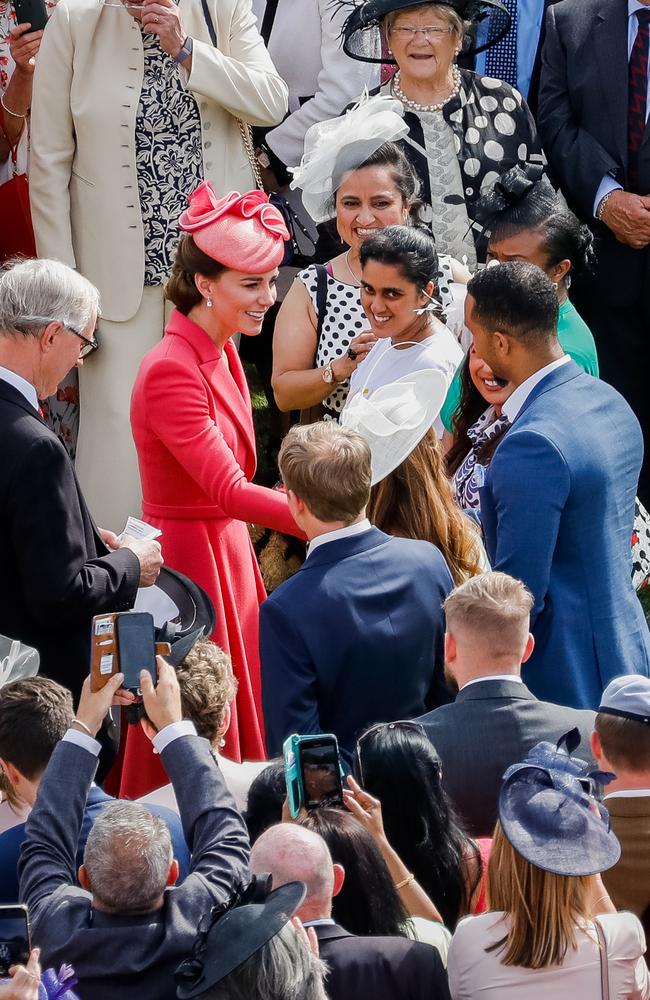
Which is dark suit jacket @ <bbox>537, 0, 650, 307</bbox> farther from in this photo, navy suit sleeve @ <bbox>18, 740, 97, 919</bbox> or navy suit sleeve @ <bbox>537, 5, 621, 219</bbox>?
navy suit sleeve @ <bbox>18, 740, 97, 919</bbox>

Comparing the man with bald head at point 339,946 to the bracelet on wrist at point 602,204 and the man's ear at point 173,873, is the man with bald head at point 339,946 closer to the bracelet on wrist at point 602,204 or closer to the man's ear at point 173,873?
the man's ear at point 173,873

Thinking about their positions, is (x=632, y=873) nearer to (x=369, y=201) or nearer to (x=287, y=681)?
(x=287, y=681)

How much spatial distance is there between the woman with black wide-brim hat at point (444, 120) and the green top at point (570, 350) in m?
0.86

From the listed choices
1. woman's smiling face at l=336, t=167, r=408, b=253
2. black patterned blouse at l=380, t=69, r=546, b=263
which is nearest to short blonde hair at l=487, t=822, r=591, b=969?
woman's smiling face at l=336, t=167, r=408, b=253

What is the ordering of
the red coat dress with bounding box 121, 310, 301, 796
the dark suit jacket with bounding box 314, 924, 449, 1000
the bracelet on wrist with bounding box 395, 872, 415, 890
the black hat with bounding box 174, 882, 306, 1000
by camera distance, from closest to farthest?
the black hat with bounding box 174, 882, 306, 1000
the dark suit jacket with bounding box 314, 924, 449, 1000
the bracelet on wrist with bounding box 395, 872, 415, 890
the red coat dress with bounding box 121, 310, 301, 796

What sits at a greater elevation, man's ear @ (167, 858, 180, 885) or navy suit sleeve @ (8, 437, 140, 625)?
navy suit sleeve @ (8, 437, 140, 625)

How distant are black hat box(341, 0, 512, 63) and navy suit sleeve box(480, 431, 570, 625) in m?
2.71

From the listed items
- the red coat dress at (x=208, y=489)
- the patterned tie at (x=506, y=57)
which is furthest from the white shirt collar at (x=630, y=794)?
the patterned tie at (x=506, y=57)

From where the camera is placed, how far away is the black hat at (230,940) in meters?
2.32

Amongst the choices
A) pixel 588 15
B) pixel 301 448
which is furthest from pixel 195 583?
pixel 588 15

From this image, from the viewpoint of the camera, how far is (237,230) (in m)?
4.57

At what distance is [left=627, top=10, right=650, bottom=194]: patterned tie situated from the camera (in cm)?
614

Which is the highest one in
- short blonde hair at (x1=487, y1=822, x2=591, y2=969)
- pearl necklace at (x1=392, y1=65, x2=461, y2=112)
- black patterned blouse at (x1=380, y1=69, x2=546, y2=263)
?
pearl necklace at (x1=392, y1=65, x2=461, y2=112)

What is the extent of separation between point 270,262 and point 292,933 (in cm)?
265
